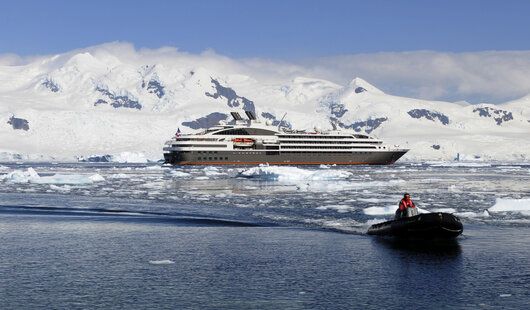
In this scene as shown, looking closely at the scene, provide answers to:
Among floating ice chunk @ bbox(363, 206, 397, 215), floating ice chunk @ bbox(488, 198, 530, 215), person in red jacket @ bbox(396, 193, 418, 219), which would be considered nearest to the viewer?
person in red jacket @ bbox(396, 193, 418, 219)

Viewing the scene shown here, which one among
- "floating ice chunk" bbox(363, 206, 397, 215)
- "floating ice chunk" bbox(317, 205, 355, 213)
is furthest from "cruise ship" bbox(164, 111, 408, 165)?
"floating ice chunk" bbox(363, 206, 397, 215)

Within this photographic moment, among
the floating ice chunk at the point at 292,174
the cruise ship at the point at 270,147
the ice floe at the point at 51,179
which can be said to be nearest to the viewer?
the ice floe at the point at 51,179

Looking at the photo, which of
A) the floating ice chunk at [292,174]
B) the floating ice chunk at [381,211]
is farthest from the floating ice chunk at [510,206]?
the floating ice chunk at [292,174]

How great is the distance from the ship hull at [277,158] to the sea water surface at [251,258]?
106 meters

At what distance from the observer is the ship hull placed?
501 ft

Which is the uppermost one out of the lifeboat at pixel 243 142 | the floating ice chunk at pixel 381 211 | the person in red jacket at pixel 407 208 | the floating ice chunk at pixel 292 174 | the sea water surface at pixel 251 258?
the lifeboat at pixel 243 142

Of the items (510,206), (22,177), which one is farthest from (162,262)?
(22,177)

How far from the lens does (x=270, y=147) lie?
513 feet

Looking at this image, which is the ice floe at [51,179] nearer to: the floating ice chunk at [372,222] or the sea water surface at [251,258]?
the sea water surface at [251,258]

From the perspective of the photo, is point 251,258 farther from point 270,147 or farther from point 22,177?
point 270,147

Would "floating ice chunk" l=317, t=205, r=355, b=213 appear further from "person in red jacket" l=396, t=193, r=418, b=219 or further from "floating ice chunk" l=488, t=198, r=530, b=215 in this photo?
"person in red jacket" l=396, t=193, r=418, b=219

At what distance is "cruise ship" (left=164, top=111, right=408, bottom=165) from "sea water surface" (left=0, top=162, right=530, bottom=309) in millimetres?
106298

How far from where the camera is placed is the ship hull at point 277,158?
152750mm

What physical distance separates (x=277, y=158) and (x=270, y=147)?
2.95 meters
